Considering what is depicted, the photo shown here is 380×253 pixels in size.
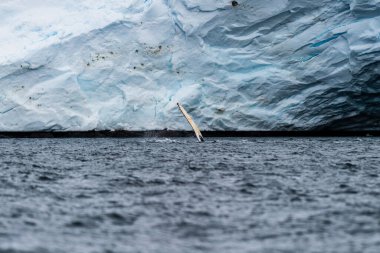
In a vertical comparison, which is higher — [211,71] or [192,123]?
[211,71]

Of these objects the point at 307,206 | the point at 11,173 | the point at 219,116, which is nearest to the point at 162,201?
the point at 307,206

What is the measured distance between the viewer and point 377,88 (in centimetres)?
1933

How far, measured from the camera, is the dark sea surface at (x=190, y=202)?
18.9 feet

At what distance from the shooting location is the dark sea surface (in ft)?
18.9

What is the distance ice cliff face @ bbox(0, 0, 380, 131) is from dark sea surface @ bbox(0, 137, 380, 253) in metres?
4.88

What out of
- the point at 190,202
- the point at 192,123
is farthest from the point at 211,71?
the point at 190,202

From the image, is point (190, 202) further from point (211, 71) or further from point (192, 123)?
point (211, 71)

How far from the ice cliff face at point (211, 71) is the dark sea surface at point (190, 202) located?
488cm

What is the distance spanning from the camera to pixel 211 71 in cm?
1966

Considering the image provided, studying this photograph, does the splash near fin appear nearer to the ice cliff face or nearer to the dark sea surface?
the ice cliff face

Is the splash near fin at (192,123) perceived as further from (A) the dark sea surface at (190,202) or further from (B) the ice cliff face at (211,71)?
(A) the dark sea surface at (190,202)

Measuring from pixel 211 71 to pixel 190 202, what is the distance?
39.8 ft

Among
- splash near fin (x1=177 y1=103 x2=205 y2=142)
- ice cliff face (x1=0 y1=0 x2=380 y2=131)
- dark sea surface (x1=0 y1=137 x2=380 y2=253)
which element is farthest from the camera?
ice cliff face (x1=0 y1=0 x2=380 y2=131)

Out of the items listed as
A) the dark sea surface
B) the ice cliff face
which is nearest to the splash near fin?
the ice cliff face
